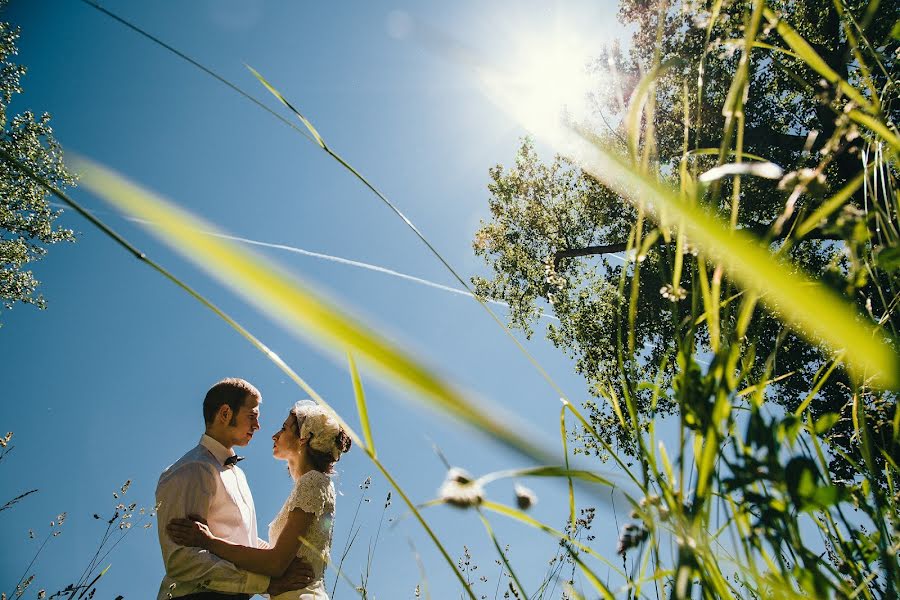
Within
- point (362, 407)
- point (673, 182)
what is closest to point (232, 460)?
point (362, 407)

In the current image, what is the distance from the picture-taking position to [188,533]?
259 cm

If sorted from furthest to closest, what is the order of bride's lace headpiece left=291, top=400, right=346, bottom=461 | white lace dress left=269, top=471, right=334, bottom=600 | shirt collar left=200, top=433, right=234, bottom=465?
bride's lace headpiece left=291, top=400, right=346, bottom=461
shirt collar left=200, top=433, right=234, bottom=465
white lace dress left=269, top=471, right=334, bottom=600

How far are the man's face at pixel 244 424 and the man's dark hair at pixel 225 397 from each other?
0.02 meters

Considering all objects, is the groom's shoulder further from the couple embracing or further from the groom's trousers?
the groom's trousers

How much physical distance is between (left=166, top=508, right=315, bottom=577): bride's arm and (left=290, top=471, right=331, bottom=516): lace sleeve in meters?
0.06

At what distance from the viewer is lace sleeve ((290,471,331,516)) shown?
2.97 metres

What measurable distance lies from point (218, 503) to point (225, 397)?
2.23ft

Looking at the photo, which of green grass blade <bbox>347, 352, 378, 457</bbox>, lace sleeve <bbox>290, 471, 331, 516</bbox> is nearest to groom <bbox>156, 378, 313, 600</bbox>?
lace sleeve <bbox>290, 471, 331, 516</bbox>

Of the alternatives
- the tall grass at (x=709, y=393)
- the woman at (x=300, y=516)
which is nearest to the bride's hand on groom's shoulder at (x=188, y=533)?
the woman at (x=300, y=516)

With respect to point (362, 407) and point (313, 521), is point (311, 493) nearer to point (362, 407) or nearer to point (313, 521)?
point (313, 521)

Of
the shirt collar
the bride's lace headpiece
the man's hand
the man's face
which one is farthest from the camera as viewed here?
the bride's lace headpiece

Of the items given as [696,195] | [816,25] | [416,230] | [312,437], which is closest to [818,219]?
[696,195]

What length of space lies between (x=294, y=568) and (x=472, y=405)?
3.02 metres

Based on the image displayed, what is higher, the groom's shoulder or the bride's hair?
the bride's hair
